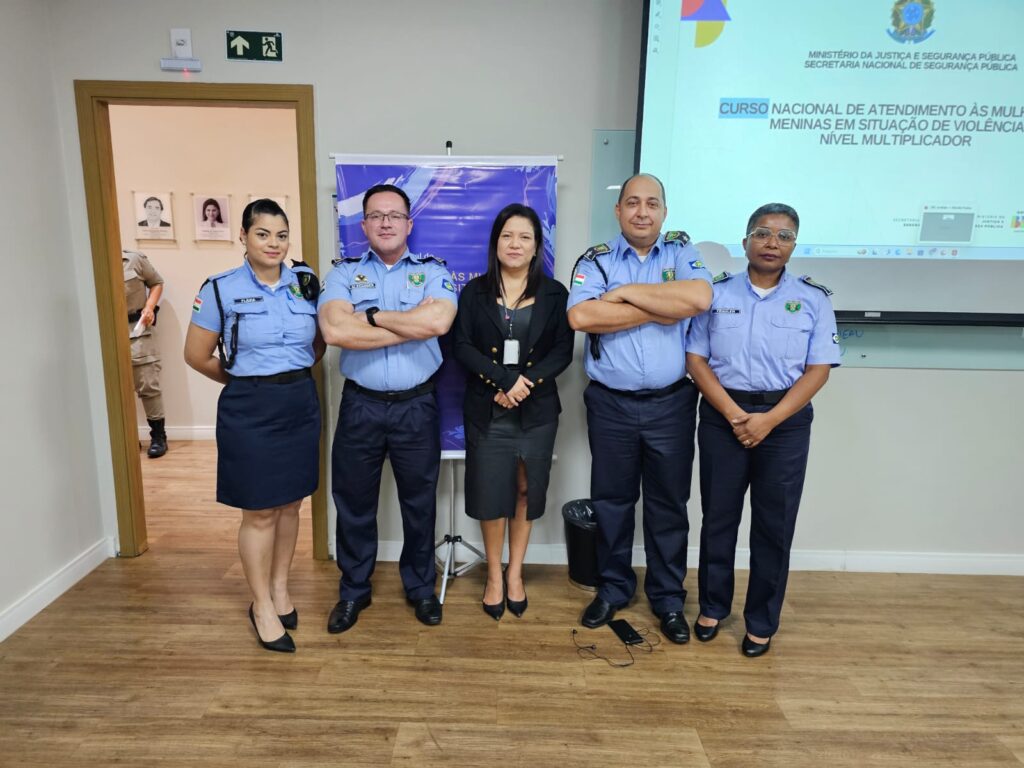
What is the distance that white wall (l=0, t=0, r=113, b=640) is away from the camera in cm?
238

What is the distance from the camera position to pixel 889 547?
300 cm

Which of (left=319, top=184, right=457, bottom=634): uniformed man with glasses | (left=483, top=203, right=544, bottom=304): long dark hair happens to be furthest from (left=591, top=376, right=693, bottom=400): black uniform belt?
(left=319, top=184, right=457, bottom=634): uniformed man with glasses

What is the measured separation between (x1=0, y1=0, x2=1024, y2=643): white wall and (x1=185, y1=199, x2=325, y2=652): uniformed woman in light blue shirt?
0.70 m

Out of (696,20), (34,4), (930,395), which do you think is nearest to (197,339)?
(34,4)

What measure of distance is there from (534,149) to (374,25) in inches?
35.6

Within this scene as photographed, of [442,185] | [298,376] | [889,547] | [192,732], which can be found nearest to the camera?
[192,732]

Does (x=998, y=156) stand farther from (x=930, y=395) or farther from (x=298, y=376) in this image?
(x=298, y=376)

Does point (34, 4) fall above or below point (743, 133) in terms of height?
above

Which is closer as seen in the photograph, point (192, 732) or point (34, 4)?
point (192, 732)

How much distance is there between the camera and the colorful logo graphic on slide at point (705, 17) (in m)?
2.47

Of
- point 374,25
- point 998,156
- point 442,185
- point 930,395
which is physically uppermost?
point 374,25

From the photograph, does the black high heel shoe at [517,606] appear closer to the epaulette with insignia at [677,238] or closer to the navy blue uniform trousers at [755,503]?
the navy blue uniform trousers at [755,503]

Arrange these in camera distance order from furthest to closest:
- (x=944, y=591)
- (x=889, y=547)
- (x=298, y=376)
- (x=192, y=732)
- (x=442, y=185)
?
(x=889, y=547) < (x=944, y=591) < (x=442, y=185) < (x=298, y=376) < (x=192, y=732)

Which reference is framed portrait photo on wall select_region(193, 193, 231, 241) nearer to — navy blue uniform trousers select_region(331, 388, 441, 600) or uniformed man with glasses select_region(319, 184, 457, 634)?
uniformed man with glasses select_region(319, 184, 457, 634)
